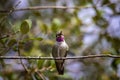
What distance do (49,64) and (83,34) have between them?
2.58 m

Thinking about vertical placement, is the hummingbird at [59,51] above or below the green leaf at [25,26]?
below

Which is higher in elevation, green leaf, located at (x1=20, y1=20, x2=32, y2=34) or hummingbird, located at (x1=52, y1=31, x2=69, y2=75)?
green leaf, located at (x1=20, y1=20, x2=32, y2=34)

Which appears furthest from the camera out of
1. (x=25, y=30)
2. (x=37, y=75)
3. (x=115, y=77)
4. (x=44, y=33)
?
(x=115, y=77)

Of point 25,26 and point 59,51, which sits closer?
point 25,26

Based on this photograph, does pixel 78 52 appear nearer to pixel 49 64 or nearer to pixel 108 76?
pixel 108 76

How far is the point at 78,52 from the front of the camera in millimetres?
5203

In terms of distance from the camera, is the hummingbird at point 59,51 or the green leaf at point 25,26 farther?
the hummingbird at point 59,51

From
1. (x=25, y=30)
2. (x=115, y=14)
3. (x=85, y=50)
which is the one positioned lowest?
(x=85, y=50)

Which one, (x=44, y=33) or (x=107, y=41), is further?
(x=107, y=41)

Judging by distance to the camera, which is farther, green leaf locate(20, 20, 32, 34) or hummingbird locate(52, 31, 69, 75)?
hummingbird locate(52, 31, 69, 75)

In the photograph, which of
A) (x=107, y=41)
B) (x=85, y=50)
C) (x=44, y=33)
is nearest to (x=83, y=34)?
(x=85, y=50)

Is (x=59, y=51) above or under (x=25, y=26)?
under

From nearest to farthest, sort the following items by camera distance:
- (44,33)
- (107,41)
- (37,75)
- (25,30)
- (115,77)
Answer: (25,30)
(37,75)
(44,33)
(115,77)
(107,41)

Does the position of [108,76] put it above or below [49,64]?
below
